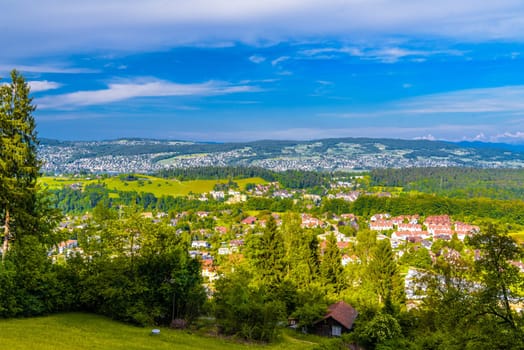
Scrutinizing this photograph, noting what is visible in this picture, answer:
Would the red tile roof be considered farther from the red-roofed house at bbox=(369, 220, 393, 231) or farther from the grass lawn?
the red-roofed house at bbox=(369, 220, 393, 231)

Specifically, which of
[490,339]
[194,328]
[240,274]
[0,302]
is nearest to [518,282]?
[490,339]

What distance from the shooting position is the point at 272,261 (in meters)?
38.7

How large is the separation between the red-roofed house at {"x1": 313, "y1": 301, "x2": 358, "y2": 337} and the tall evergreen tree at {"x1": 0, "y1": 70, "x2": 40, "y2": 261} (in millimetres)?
22349

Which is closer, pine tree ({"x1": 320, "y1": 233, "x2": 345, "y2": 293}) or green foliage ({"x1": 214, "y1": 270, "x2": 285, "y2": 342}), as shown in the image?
green foliage ({"x1": 214, "y1": 270, "x2": 285, "y2": 342})

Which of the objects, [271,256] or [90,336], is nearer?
[90,336]

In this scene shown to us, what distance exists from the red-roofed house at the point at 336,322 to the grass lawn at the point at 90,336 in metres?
10.5

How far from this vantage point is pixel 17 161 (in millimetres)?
21000

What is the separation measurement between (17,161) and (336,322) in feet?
81.8

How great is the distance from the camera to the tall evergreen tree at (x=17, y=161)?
2083 centimetres

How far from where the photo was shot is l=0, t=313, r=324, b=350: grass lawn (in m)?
15.6

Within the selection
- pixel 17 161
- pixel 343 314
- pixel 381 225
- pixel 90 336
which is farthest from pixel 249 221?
pixel 90 336

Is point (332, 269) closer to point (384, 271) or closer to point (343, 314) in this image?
point (384, 271)

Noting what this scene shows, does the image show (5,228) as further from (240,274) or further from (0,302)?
(240,274)

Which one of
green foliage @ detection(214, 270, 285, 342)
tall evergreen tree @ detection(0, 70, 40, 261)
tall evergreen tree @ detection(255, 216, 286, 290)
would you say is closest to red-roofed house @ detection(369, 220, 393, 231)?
tall evergreen tree @ detection(255, 216, 286, 290)
